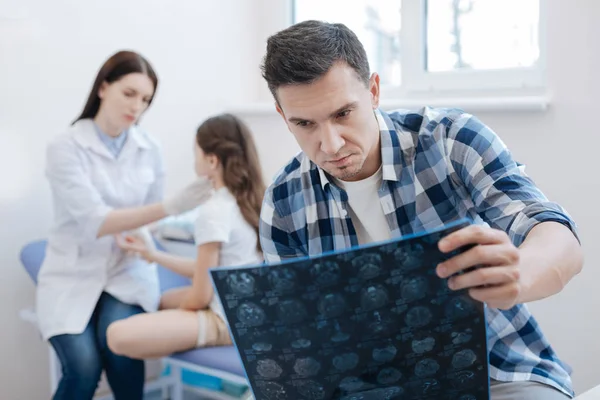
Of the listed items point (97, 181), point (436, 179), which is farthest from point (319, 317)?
point (97, 181)

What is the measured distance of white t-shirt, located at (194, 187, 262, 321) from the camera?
2125mm

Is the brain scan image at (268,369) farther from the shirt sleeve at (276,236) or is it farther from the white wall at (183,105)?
the white wall at (183,105)

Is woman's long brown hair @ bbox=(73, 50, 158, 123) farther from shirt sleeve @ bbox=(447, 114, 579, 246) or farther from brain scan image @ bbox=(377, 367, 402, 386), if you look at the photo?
brain scan image @ bbox=(377, 367, 402, 386)

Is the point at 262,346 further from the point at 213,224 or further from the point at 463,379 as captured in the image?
the point at 213,224

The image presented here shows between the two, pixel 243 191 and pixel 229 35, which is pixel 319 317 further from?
pixel 229 35

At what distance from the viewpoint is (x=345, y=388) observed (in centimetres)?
87

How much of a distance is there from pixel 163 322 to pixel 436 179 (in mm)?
1187

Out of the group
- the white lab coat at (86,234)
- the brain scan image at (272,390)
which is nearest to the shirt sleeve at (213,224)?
the white lab coat at (86,234)

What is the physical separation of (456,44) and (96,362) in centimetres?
167

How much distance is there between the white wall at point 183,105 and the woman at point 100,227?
259mm

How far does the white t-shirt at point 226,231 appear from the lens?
2.12 meters

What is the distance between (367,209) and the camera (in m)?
1.27

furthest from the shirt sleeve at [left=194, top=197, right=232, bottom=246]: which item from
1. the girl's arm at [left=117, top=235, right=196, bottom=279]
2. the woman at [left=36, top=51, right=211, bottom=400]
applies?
the girl's arm at [left=117, top=235, right=196, bottom=279]

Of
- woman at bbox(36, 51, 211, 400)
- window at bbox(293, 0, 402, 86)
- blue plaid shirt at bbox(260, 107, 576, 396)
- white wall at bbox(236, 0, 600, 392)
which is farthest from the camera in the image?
window at bbox(293, 0, 402, 86)
